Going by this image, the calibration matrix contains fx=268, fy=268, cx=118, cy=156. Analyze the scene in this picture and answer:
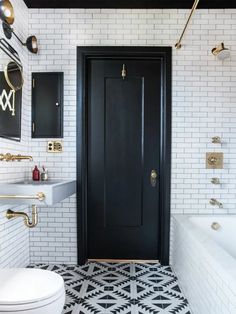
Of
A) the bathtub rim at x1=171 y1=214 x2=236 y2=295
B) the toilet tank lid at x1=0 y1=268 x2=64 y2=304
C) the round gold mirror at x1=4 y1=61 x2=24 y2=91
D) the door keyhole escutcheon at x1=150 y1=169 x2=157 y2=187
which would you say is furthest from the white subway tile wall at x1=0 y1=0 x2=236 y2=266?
the toilet tank lid at x1=0 y1=268 x2=64 y2=304

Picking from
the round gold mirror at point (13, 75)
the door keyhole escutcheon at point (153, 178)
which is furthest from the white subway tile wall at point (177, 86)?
the round gold mirror at point (13, 75)

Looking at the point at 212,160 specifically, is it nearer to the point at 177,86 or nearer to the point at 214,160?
the point at 214,160

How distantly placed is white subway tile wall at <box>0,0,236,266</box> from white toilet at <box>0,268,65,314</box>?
1.21 metres

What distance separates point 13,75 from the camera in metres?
2.19

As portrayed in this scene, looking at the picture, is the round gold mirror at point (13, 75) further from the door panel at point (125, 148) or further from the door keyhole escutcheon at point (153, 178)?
the door keyhole escutcheon at point (153, 178)

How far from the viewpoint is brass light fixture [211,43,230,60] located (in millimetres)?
2402

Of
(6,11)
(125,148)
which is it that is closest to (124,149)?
(125,148)

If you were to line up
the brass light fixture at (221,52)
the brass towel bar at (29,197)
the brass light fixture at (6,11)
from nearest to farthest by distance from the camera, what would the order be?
the brass towel bar at (29,197) → the brass light fixture at (6,11) → the brass light fixture at (221,52)

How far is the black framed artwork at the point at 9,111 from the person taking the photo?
2061mm

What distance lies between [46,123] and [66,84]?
427 millimetres

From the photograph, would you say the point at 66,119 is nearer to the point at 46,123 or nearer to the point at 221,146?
the point at 46,123

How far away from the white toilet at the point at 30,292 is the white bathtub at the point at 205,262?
80cm

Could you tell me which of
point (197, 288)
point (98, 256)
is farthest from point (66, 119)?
point (197, 288)

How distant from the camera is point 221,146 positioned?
103 inches
